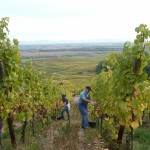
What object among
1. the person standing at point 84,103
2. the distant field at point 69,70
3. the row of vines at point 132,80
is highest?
the row of vines at point 132,80

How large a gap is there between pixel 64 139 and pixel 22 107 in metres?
1.88

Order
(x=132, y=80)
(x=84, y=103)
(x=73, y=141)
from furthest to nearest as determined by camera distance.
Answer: (x=84, y=103)
(x=73, y=141)
(x=132, y=80)

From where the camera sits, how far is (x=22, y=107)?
Result: 38.8ft

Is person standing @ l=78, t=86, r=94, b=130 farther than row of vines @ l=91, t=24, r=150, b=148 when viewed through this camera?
Yes

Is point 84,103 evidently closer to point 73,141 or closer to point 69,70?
point 73,141

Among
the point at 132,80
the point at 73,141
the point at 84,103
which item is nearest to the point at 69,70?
the point at 84,103

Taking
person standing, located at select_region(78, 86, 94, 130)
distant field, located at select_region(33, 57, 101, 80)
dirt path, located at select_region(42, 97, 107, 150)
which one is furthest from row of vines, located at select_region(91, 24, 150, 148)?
distant field, located at select_region(33, 57, 101, 80)

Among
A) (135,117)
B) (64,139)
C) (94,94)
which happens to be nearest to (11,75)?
(64,139)

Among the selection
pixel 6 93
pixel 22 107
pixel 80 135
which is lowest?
pixel 80 135

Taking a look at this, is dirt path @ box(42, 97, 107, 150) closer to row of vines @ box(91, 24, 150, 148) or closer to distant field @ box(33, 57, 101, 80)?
row of vines @ box(91, 24, 150, 148)

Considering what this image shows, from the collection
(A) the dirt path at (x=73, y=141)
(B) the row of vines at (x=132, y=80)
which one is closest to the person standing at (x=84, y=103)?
(A) the dirt path at (x=73, y=141)

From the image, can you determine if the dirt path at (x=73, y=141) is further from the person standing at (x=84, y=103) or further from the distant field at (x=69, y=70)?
the distant field at (x=69, y=70)

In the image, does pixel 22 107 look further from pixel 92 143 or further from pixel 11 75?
pixel 92 143

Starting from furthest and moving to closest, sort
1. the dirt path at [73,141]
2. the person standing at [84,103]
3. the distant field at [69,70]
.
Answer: the distant field at [69,70] → the person standing at [84,103] → the dirt path at [73,141]
